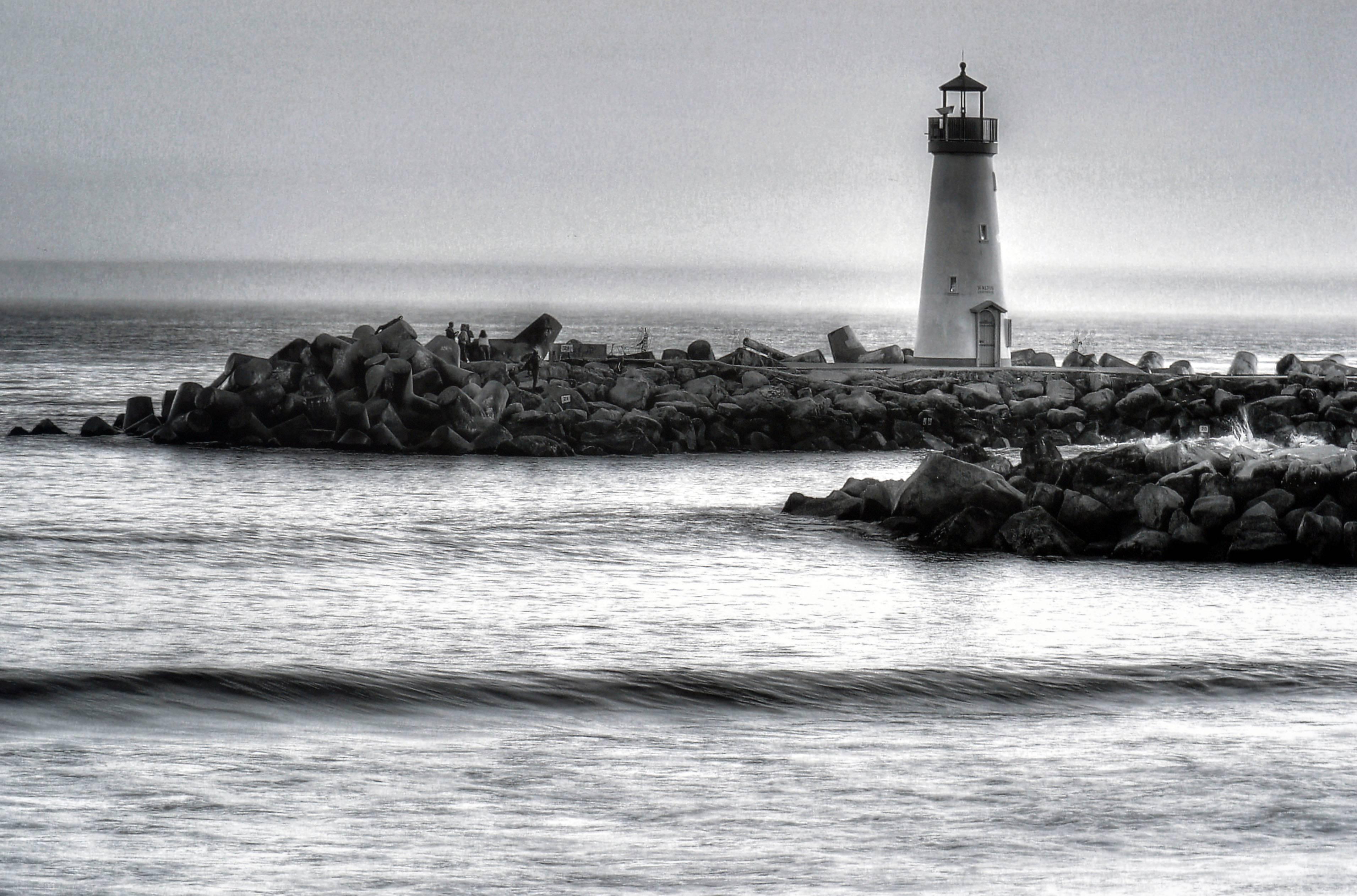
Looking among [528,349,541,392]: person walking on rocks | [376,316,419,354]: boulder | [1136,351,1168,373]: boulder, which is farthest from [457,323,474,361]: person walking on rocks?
[1136,351,1168,373]: boulder

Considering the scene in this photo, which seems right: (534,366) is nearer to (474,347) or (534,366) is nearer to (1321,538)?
(474,347)

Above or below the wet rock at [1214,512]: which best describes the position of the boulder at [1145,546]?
below

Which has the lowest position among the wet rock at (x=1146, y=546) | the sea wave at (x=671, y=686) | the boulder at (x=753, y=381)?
the sea wave at (x=671, y=686)

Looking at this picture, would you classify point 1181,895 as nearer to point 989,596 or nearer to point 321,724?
point 321,724

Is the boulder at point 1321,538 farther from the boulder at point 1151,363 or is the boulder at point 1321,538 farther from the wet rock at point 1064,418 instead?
the boulder at point 1151,363

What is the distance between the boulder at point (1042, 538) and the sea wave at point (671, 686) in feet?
13.7

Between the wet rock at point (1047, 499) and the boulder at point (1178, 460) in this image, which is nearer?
the boulder at point (1178, 460)

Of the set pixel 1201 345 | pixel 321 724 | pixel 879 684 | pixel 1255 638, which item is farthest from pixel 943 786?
pixel 1201 345

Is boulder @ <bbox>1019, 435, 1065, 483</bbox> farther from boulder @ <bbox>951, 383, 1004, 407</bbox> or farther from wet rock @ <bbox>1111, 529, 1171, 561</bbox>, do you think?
boulder @ <bbox>951, 383, 1004, 407</bbox>

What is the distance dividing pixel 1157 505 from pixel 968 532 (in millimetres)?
1843

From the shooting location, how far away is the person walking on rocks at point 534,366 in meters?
29.0

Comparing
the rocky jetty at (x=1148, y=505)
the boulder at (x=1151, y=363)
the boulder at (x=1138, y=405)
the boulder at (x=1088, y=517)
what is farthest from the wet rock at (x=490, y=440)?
the boulder at (x=1151, y=363)

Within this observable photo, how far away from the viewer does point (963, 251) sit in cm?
3138

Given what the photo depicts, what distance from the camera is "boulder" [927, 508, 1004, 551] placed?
53.5 feet
